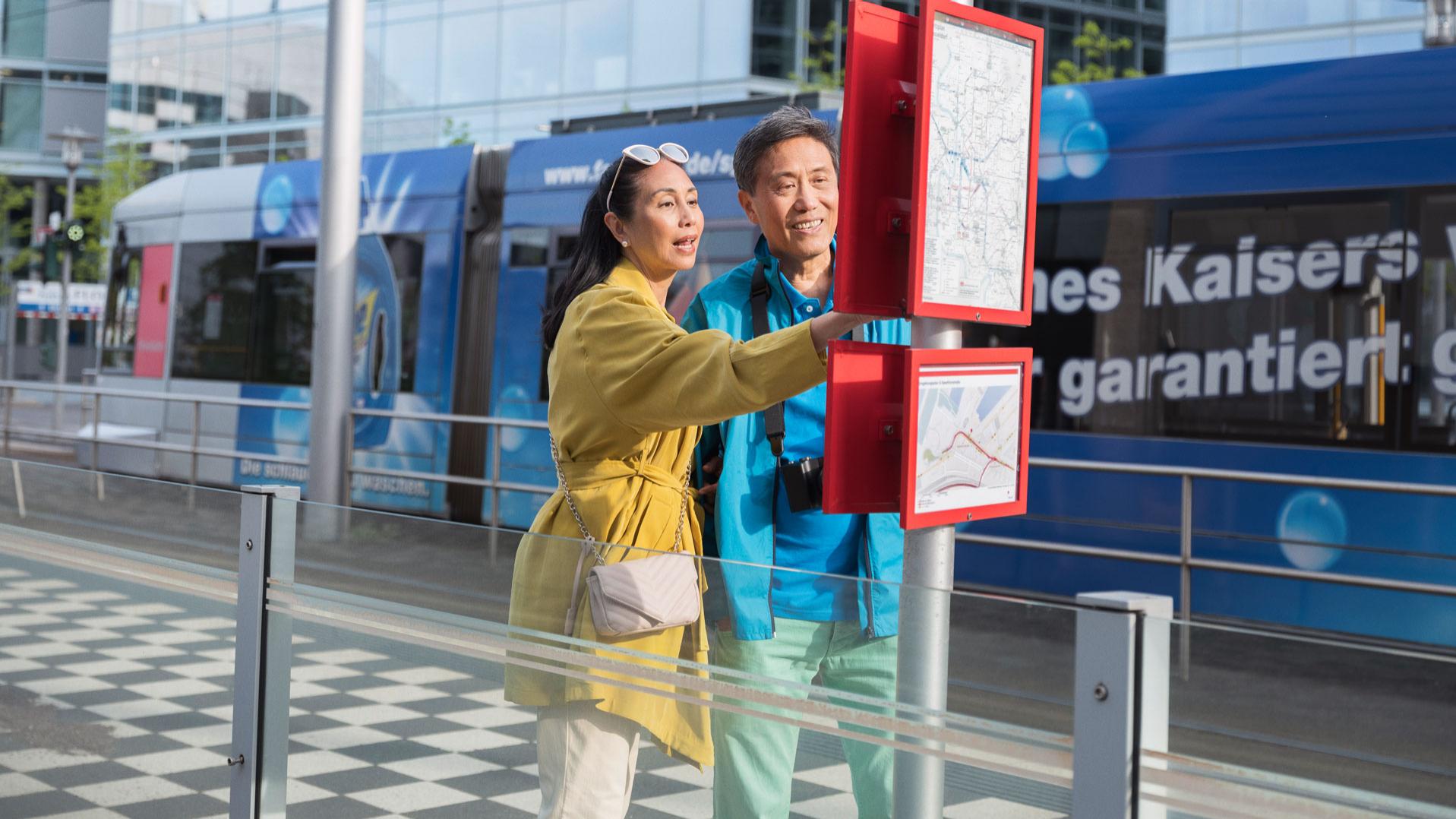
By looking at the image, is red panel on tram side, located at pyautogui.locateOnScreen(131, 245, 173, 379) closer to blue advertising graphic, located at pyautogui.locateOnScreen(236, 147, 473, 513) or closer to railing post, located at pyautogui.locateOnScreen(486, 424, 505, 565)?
blue advertising graphic, located at pyautogui.locateOnScreen(236, 147, 473, 513)

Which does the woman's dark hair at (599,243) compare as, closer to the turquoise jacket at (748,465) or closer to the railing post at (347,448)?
the turquoise jacket at (748,465)

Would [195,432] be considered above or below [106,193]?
below

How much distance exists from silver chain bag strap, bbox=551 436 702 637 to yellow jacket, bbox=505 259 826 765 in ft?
0.09

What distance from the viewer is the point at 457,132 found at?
30625 millimetres

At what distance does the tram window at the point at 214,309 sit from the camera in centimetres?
1479

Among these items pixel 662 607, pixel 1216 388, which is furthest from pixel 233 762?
pixel 1216 388

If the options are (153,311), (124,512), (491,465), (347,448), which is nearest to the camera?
(124,512)

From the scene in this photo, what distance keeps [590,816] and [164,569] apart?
136 cm

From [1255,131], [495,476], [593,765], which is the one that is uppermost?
[1255,131]

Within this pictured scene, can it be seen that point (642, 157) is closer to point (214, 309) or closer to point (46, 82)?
point (214, 309)

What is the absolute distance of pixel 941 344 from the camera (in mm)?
2416

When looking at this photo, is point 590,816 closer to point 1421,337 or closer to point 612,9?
point 1421,337

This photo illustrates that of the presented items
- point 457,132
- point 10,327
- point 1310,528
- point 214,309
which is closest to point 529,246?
point 214,309

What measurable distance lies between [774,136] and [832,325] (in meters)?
0.86
